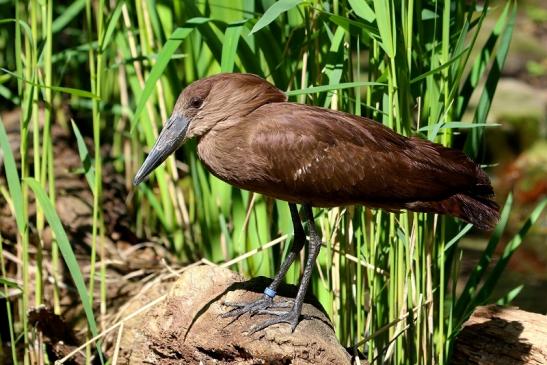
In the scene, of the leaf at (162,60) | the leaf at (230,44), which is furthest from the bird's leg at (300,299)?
the leaf at (162,60)

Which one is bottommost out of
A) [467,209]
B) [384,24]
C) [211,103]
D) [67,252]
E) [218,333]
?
[218,333]

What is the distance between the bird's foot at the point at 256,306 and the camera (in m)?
3.12

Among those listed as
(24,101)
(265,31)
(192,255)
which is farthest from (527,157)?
(24,101)

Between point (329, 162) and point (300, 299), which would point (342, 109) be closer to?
point (329, 162)

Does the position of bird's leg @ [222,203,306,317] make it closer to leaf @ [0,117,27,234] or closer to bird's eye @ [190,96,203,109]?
bird's eye @ [190,96,203,109]

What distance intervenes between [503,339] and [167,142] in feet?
4.89

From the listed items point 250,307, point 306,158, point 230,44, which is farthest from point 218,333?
point 230,44

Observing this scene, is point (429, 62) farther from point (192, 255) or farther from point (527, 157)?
point (527, 157)

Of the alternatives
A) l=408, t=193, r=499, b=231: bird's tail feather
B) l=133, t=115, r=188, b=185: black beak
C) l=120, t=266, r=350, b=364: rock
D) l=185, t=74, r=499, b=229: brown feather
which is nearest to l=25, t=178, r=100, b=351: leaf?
l=120, t=266, r=350, b=364: rock

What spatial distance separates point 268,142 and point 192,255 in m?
1.48

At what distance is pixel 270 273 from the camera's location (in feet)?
12.3

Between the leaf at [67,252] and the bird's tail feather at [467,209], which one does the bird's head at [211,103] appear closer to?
the leaf at [67,252]

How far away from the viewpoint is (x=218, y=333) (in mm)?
3049

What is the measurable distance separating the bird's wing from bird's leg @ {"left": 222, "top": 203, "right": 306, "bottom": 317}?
0.65ft
